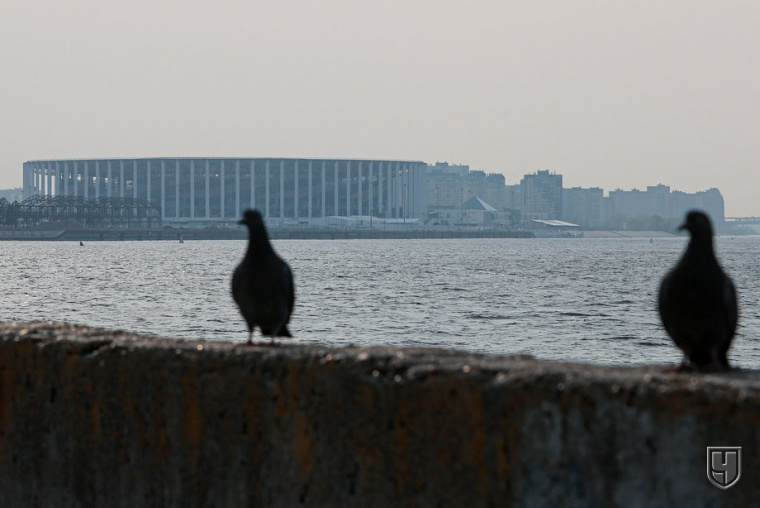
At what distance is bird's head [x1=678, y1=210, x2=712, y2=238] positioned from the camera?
3.93m

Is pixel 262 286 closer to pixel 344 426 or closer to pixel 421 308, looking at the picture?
pixel 344 426

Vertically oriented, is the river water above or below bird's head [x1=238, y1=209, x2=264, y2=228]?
below

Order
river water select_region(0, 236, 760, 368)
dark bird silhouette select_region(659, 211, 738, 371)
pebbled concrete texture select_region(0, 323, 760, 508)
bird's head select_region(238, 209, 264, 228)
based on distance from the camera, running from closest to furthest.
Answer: pebbled concrete texture select_region(0, 323, 760, 508)
dark bird silhouette select_region(659, 211, 738, 371)
bird's head select_region(238, 209, 264, 228)
river water select_region(0, 236, 760, 368)

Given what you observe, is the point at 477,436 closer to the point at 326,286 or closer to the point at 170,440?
the point at 170,440

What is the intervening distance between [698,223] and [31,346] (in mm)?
2457

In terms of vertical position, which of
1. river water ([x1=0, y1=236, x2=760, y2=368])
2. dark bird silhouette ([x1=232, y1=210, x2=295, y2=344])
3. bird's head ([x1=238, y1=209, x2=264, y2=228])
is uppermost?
bird's head ([x1=238, y1=209, x2=264, y2=228])

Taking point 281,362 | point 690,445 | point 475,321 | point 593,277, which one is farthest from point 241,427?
point 593,277

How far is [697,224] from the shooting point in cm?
397

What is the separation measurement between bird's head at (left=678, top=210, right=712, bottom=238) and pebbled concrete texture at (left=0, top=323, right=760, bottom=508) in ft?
1.51

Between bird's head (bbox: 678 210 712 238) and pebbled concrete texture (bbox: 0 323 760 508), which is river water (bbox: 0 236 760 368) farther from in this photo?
pebbled concrete texture (bbox: 0 323 760 508)

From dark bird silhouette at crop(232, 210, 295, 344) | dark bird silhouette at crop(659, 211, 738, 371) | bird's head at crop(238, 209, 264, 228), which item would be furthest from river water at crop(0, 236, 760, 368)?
dark bird silhouette at crop(659, 211, 738, 371)

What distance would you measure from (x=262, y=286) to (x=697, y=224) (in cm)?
182

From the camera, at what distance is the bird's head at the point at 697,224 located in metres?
3.93

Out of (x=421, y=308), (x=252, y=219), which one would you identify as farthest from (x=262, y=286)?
(x=421, y=308)
